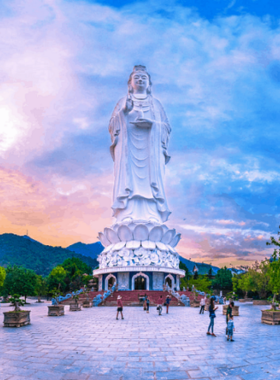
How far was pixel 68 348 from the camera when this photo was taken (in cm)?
887

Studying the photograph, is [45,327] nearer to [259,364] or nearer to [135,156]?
[259,364]

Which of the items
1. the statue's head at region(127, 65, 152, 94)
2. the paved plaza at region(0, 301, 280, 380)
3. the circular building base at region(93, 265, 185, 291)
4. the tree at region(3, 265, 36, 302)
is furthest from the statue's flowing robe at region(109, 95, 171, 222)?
the paved plaza at region(0, 301, 280, 380)

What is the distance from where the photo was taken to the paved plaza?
6.52 meters

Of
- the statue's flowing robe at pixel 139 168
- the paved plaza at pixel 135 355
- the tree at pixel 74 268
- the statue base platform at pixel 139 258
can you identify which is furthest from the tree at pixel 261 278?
Answer: the tree at pixel 74 268

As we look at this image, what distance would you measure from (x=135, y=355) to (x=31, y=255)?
103 m

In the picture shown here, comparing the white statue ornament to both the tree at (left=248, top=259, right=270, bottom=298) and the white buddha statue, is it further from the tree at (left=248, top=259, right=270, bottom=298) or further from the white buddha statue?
the tree at (left=248, top=259, right=270, bottom=298)

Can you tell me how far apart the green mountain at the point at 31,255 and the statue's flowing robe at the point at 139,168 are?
5915 cm

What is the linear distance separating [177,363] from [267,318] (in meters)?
9.45

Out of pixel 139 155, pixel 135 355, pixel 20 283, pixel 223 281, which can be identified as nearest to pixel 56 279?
pixel 20 283

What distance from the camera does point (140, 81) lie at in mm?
43656

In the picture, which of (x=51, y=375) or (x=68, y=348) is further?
(x=68, y=348)

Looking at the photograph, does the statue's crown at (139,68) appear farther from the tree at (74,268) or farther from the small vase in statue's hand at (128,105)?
the tree at (74,268)

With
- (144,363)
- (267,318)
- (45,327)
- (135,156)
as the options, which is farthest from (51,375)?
(135,156)

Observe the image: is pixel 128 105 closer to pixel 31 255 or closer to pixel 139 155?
pixel 139 155
